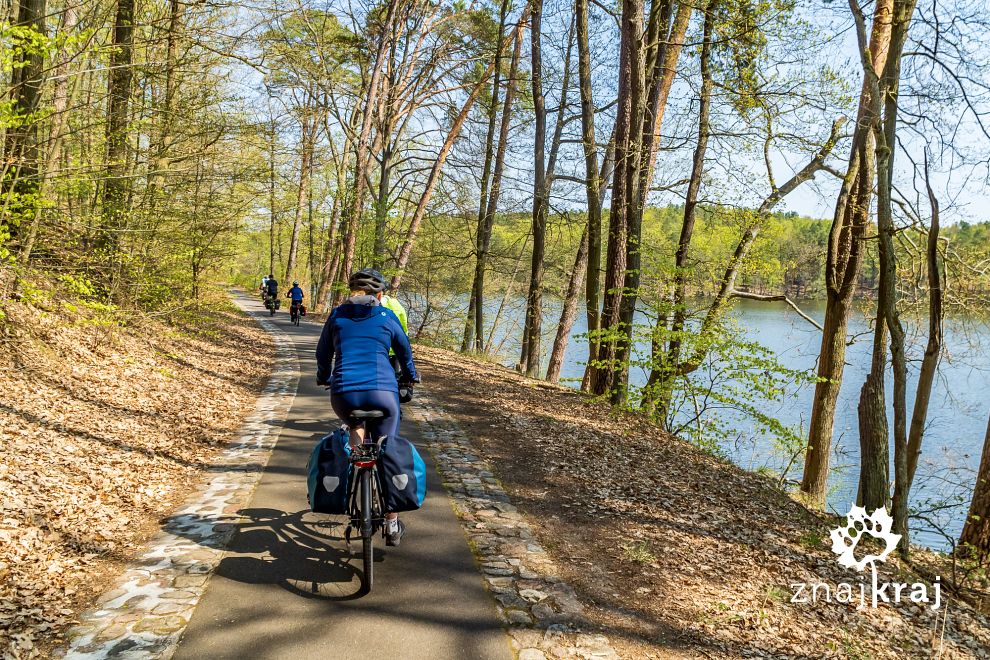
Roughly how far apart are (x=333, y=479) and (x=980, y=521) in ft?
26.3

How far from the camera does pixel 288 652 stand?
3.41m

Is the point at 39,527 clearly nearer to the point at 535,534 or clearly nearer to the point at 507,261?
the point at 535,534

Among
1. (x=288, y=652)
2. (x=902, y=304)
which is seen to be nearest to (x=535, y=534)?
(x=288, y=652)

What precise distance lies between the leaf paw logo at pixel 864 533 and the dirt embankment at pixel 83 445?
21.5 feet

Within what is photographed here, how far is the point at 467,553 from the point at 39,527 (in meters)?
3.06

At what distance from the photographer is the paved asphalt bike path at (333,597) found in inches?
138

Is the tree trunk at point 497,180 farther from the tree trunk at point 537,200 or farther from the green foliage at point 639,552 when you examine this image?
the green foliage at point 639,552

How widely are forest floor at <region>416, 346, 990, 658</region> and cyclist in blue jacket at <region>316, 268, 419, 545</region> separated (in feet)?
5.68

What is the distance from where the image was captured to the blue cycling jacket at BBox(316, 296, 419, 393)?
4.25 metres

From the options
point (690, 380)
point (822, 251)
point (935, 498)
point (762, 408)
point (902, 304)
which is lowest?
point (935, 498)

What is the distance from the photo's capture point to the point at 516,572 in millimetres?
4637

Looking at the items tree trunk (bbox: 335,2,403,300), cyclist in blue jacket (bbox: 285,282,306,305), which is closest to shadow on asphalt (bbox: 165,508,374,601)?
tree trunk (bbox: 335,2,403,300)

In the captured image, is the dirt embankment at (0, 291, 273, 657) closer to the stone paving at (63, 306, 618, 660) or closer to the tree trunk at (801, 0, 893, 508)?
the stone paving at (63, 306, 618, 660)

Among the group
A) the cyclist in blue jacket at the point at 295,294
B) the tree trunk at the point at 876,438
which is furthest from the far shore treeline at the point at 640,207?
the cyclist in blue jacket at the point at 295,294
